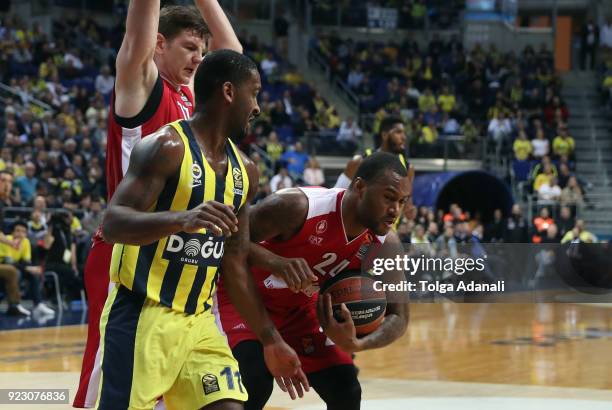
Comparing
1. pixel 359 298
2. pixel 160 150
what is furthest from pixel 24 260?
pixel 160 150

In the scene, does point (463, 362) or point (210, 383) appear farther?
point (463, 362)

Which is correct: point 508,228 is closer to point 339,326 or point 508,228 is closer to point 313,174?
point 313,174

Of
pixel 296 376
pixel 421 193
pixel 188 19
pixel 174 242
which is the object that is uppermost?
A: pixel 188 19

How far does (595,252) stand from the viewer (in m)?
9.95

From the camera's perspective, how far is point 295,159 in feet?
61.0

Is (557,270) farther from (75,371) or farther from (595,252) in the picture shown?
(75,371)

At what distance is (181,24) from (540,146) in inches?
696

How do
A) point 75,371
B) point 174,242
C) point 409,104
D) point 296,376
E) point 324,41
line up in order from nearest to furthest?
1. point 174,242
2. point 296,376
3. point 75,371
4. point 409,104
5. point 324,41

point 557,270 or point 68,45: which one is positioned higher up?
point 68,45

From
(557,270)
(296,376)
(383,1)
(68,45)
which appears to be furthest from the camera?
(383,1)

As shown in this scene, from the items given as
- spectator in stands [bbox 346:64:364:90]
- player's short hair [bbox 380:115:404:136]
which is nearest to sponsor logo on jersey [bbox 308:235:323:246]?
player's short hair [bbox 380:115:404:136]

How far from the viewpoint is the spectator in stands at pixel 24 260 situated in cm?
1218

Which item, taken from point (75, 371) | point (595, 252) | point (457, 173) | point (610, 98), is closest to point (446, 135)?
point (457, 173)

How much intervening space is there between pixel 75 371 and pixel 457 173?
39.0 ft
